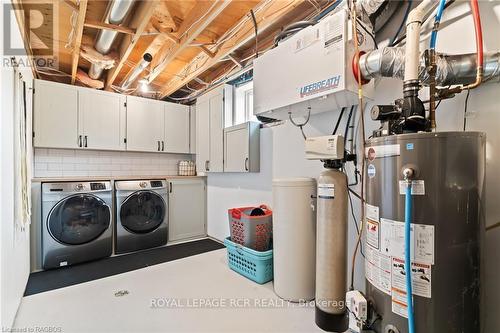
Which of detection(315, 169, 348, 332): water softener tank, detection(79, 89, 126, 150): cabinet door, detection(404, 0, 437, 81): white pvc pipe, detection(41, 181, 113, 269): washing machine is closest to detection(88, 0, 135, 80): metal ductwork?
detection(79, 89, 126, 150): cabinet door

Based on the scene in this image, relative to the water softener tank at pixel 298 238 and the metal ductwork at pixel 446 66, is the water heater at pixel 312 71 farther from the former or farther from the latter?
the water softener tank at pixel 298 238

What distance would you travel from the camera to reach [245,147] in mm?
2816

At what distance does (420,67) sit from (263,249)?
5.76 feet

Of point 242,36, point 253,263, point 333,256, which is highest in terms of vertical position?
point 242,36

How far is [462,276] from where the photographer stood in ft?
2.95

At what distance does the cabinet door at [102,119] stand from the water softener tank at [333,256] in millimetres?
3072

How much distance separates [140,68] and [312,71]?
2.14 meters

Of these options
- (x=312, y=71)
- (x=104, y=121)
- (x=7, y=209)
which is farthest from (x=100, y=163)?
(x=312, y=71)

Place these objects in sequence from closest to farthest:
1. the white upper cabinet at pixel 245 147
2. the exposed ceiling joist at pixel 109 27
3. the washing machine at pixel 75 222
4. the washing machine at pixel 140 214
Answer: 1. the exposed ceiling joist at pixel 109 27
2. the washing machine at pixel 75 222
3. the white upper cabinet at pixel 245 147
4. the washing machine at pixel 140 214

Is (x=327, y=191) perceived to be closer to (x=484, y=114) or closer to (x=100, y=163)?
(x=484, y=114)

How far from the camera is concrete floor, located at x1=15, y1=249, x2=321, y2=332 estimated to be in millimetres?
1530

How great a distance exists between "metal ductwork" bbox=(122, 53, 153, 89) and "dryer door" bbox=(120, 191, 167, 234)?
1.47m

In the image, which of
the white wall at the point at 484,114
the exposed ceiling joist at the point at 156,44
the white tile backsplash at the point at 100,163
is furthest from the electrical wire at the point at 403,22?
the white tile backsplash at the point at 100,163

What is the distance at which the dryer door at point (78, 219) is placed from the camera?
2.62 meters
